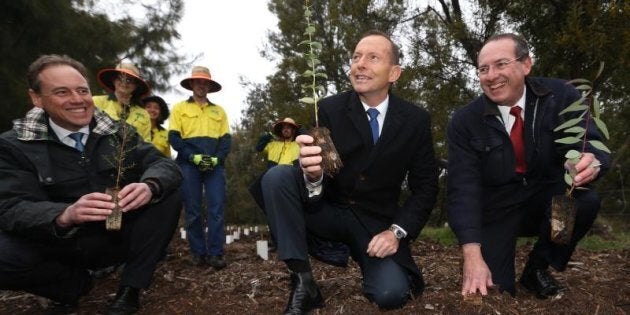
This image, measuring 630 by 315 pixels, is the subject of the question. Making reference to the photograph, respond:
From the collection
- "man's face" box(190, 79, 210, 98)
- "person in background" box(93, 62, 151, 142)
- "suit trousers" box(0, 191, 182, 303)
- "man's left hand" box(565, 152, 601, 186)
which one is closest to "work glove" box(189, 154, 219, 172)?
"person in background" box(93, 62, 151, 142)

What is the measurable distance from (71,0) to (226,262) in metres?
6.80

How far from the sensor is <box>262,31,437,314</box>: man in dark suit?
2.55m

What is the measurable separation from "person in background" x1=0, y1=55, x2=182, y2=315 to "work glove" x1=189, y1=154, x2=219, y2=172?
1.57m

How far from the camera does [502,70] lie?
2.76 m

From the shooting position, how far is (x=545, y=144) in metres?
2.78

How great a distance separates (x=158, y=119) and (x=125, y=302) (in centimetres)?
351

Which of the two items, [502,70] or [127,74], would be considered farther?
[127,74]

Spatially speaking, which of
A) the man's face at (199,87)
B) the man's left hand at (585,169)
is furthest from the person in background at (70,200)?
the man's left hand at (585,169)

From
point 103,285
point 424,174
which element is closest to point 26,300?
point 103,285

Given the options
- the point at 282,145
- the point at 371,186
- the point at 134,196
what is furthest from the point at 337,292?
the point at 282,145

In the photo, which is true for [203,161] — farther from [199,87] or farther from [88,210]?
[88,210]

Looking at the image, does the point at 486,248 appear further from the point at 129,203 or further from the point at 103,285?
the point at 103,285

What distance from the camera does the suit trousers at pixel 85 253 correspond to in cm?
254

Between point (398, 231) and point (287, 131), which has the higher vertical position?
point (287, 131)
